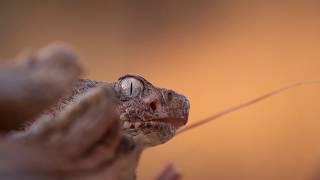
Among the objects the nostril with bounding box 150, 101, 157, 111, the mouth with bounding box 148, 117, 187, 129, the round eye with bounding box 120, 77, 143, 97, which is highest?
the round eye with bounding box 120, 77, 143, 97

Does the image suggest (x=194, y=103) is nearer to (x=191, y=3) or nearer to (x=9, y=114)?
(x=191, y=3)

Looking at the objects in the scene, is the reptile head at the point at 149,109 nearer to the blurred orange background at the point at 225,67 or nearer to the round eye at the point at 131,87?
the round eye at the point at 131,87

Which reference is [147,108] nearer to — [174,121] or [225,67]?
[174,121]

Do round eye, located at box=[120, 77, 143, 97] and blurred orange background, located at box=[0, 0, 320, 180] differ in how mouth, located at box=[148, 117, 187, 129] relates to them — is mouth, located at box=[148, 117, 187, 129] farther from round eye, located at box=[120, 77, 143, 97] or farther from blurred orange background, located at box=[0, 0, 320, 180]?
blurred orange background, located at box=[0, 0, 320, 180]

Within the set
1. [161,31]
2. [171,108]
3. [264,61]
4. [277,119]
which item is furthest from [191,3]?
[171,108]

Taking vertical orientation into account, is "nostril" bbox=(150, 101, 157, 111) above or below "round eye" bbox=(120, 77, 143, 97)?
below

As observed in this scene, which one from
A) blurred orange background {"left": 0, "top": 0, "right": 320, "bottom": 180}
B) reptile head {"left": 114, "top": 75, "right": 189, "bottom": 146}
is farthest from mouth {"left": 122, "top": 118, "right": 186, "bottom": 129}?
blurred orange background {"left": 0, "top": 0, "right": 320, "bottom": 180}
